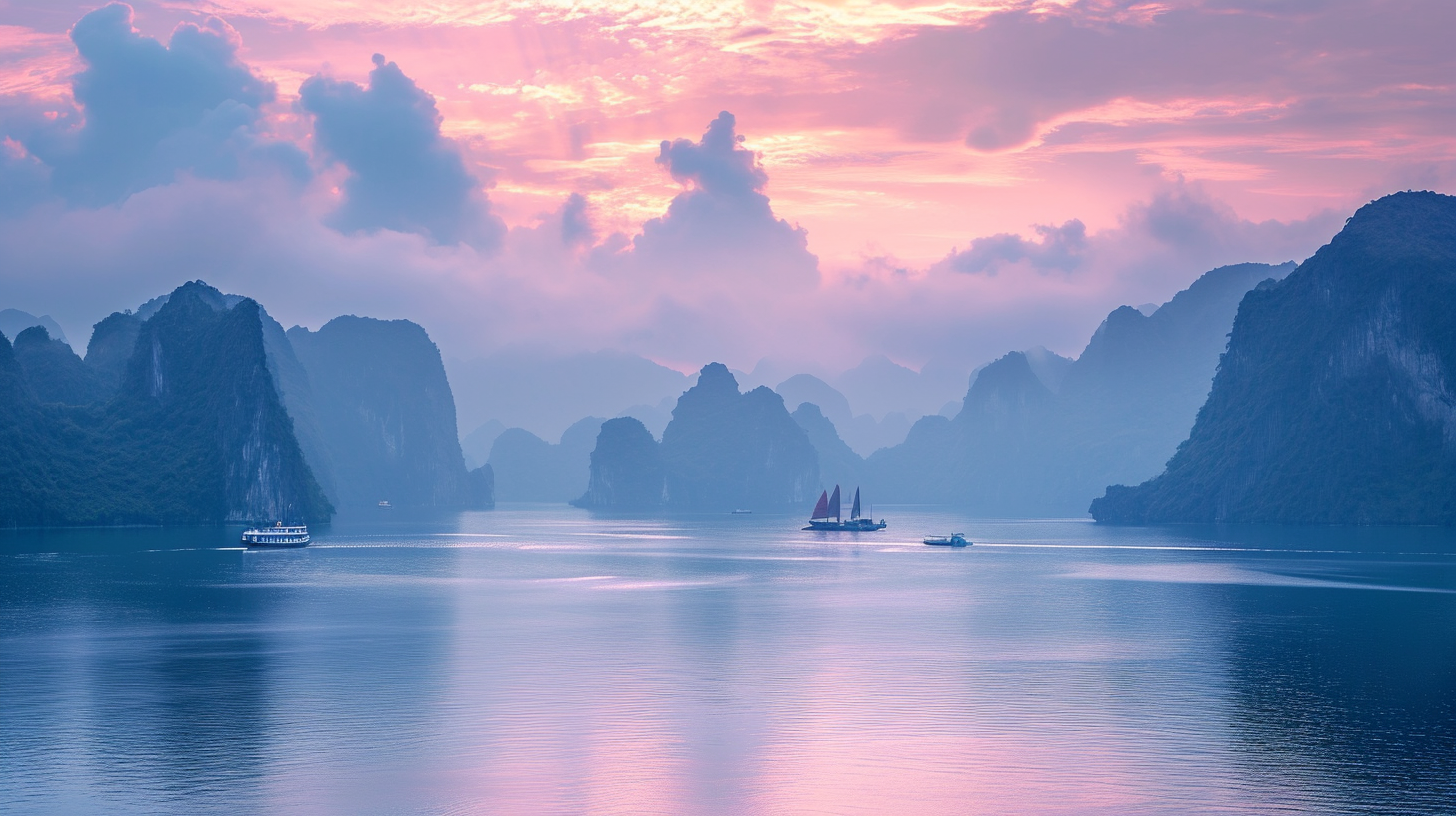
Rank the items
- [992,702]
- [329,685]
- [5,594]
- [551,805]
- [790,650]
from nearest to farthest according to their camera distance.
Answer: [551,805], [992,702], [329,685], [790,650], [5,594]

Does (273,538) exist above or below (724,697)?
above

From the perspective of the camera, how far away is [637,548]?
606ft

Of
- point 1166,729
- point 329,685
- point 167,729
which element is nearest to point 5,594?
point 329,685

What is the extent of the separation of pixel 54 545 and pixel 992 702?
14405 cm

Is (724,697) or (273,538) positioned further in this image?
(273,538)

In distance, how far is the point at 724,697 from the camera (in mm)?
55906

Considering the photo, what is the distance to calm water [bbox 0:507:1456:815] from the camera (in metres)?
39.6

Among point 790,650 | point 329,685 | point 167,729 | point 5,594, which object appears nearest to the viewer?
point 167,729

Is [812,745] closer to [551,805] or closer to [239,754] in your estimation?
[551,805]

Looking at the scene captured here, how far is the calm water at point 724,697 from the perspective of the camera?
39625 millimetres

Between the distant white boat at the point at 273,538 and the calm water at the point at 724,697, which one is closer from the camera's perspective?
the calm water at the point at 724,697

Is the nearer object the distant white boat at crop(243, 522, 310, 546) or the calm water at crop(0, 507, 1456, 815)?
the calm water at crop(0, 507, 1456, 815)

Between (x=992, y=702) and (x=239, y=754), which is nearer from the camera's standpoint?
(x=239, y=754)

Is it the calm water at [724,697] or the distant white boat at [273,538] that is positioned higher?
the distant white boat at [273,538]
